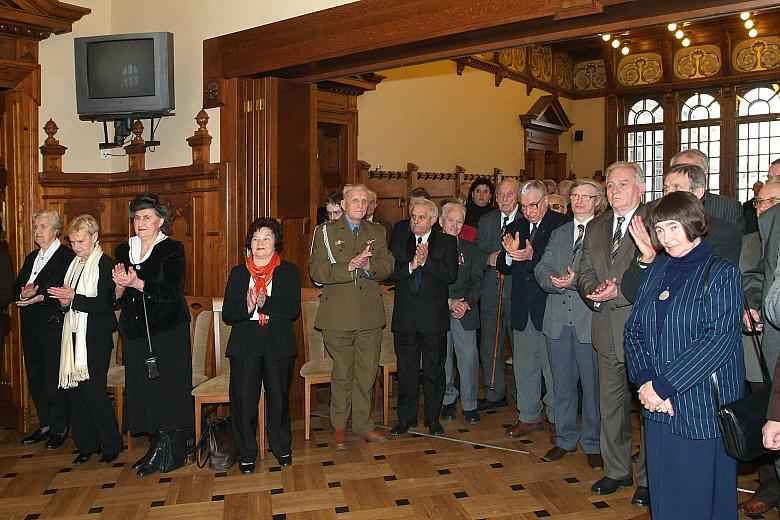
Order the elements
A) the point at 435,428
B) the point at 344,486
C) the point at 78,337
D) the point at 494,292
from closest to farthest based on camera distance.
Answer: the point at 344,486 → the point at 78,337 → the point at 435,428 → the point at 494,292

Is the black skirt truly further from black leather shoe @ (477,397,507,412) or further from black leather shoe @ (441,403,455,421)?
black leather shoe @ (477,397,507,412)

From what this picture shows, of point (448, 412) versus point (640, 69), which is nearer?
point (448, 412)

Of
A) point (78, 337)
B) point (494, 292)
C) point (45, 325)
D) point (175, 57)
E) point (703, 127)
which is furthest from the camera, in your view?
point (703, 127)

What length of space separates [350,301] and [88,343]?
1.60 meters

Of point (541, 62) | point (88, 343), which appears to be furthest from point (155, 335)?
point (541, 62)

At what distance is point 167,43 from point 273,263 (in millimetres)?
2095

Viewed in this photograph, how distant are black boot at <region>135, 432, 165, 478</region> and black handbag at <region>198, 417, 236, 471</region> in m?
0.20

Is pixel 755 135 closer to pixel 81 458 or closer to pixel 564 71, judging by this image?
pixel 564 71

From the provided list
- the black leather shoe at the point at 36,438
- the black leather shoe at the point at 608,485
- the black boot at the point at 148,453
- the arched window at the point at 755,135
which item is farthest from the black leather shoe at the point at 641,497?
the arched window at the point at 755,135

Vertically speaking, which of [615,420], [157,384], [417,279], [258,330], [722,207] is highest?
[722,207]

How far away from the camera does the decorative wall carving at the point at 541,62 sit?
11984 millimetres

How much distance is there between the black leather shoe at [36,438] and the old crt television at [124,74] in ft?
7.61

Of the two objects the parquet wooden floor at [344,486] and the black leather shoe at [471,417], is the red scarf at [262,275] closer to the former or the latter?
the parquet wooden floor at [344,486]

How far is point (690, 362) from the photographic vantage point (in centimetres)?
278
